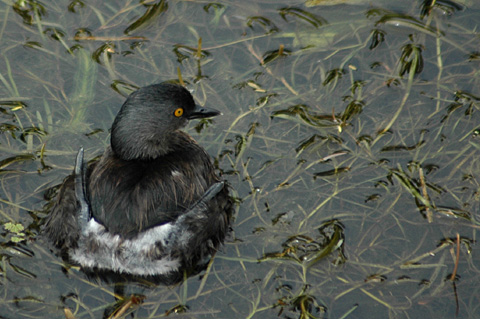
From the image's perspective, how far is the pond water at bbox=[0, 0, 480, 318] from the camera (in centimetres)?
594

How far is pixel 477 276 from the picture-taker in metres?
6.01

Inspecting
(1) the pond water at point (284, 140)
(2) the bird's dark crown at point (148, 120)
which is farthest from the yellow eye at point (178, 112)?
(1) the pond water at point (284, 140)

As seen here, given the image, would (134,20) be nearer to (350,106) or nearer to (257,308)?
(350,106)

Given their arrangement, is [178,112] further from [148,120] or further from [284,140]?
[284,140]

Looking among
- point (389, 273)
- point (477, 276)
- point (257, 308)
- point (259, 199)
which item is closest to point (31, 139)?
point (259, 199)

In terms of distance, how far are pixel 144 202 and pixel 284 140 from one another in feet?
5.58

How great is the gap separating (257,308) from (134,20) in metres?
3.21

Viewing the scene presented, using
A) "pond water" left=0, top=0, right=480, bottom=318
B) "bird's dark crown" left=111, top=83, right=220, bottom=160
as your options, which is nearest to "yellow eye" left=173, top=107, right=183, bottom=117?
"bird's dark crown" left=111, top=83, right=220, bottom=160

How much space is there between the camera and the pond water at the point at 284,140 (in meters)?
5.94

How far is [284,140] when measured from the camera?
688 cm

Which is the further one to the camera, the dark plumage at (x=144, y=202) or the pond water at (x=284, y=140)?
the pond water at (x=284, y=140)

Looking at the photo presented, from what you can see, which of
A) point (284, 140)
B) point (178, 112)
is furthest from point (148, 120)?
point (284, 140)

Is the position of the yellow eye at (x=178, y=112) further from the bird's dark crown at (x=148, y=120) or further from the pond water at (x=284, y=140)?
the pond water at (x=284, y=140)

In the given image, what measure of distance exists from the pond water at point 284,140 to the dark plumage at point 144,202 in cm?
24
